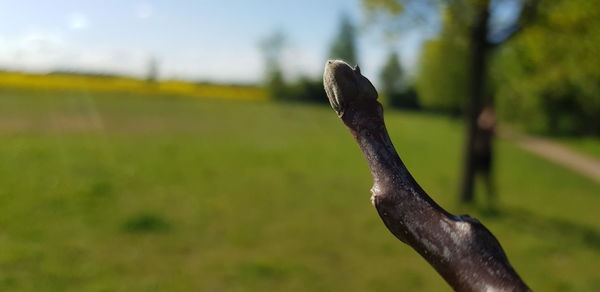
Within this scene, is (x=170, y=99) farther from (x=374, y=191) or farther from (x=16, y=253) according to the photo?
(x=374, y=191)

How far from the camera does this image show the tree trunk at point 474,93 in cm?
1006

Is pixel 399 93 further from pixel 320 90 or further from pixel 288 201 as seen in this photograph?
pixel 288 201

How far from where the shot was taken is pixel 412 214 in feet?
1.91

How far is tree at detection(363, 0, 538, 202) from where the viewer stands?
9680mm

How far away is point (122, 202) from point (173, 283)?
3.89m

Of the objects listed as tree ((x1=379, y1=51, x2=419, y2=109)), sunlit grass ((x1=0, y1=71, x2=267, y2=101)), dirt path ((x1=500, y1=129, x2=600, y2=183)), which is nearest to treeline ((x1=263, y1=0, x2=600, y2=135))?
tree ((x1=379, y1=51, x2=419, y2=109))

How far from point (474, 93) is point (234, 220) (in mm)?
4720

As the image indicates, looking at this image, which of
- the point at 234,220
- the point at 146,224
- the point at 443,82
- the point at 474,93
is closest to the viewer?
the point at 146,224

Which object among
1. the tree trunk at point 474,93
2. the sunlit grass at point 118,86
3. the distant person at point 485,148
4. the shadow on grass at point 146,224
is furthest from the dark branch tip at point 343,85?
the sunlit grass at point 118,86

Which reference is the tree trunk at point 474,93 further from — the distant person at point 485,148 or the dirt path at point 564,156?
the dirt path at point 564,156

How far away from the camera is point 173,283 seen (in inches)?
249

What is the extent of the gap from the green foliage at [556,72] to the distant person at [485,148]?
65.4 inches

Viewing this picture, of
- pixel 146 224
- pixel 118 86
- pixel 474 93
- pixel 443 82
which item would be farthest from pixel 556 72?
pixel 118 86

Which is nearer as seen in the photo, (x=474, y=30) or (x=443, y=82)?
(x=474, y=30)
